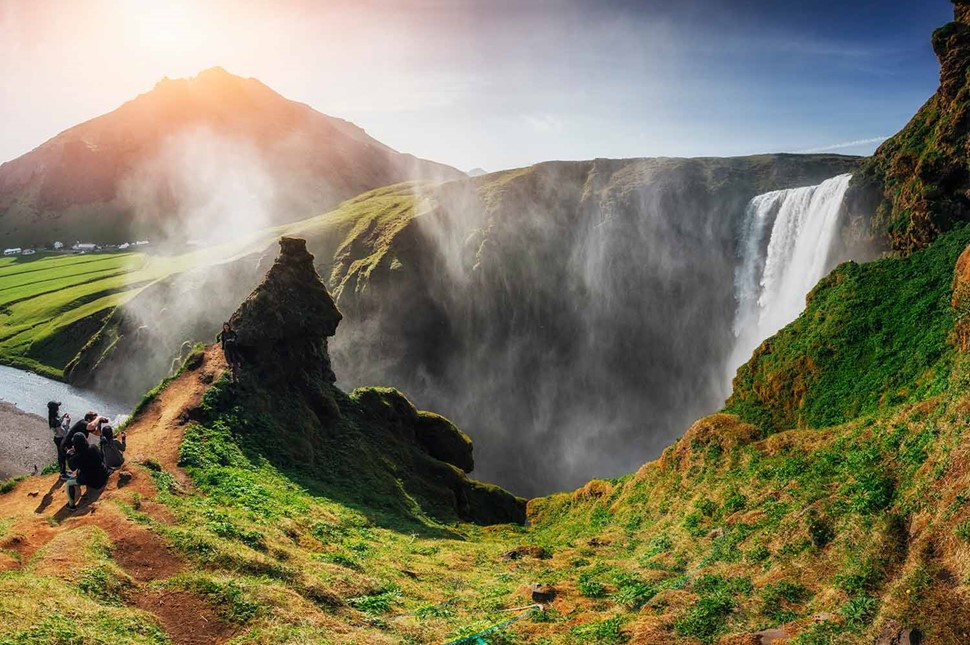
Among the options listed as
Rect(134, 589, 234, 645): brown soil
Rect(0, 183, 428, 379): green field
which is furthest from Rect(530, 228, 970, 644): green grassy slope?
Rect(0, 183, 428, 379): green field

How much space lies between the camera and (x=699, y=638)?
1158 cm

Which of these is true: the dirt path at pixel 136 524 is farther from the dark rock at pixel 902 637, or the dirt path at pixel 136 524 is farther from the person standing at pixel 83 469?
the dark rock at pixel 902 637

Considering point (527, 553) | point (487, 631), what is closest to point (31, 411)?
point (527, 553)

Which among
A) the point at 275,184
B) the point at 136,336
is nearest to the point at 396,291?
the point at 136,336

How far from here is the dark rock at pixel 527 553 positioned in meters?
23.2

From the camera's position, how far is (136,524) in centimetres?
1548

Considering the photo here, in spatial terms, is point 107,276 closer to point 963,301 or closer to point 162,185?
point 162,185

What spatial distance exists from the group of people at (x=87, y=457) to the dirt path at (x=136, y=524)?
41 cm

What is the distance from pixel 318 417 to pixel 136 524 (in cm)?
1818

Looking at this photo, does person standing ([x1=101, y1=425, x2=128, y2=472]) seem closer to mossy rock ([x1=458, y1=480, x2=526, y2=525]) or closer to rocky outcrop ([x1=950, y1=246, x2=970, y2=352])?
mossy rock ([x1=458, y1=480, x2=526, y2=525])

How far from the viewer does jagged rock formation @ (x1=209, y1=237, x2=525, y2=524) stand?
96.4ft

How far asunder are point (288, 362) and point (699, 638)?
28405 millimetres

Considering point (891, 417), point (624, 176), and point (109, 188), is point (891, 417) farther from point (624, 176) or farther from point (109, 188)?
point (109, 188)

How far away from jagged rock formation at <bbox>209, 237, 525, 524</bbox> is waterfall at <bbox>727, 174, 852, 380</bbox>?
40982 mm
